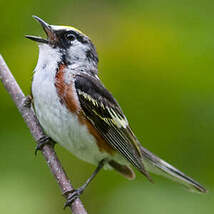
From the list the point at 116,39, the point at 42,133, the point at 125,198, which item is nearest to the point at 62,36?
the point at 116,39

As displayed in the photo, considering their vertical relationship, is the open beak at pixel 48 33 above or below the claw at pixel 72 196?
above

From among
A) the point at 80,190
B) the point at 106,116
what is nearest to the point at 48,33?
the point at 106,116

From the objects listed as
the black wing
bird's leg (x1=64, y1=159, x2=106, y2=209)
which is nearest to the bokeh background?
bird's leg (x1=64, y1=159, x2=106, y2=209)

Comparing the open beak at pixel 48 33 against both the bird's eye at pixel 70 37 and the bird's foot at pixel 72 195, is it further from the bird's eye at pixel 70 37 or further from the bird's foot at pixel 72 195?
the bird's foot at pixel 72 195

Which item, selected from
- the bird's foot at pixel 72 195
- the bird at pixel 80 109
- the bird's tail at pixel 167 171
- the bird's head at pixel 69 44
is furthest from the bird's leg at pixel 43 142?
the bird's tail at pixel 167 171

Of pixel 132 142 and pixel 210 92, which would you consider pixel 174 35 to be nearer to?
pixel 210 92

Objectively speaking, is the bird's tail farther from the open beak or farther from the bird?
the open beak
